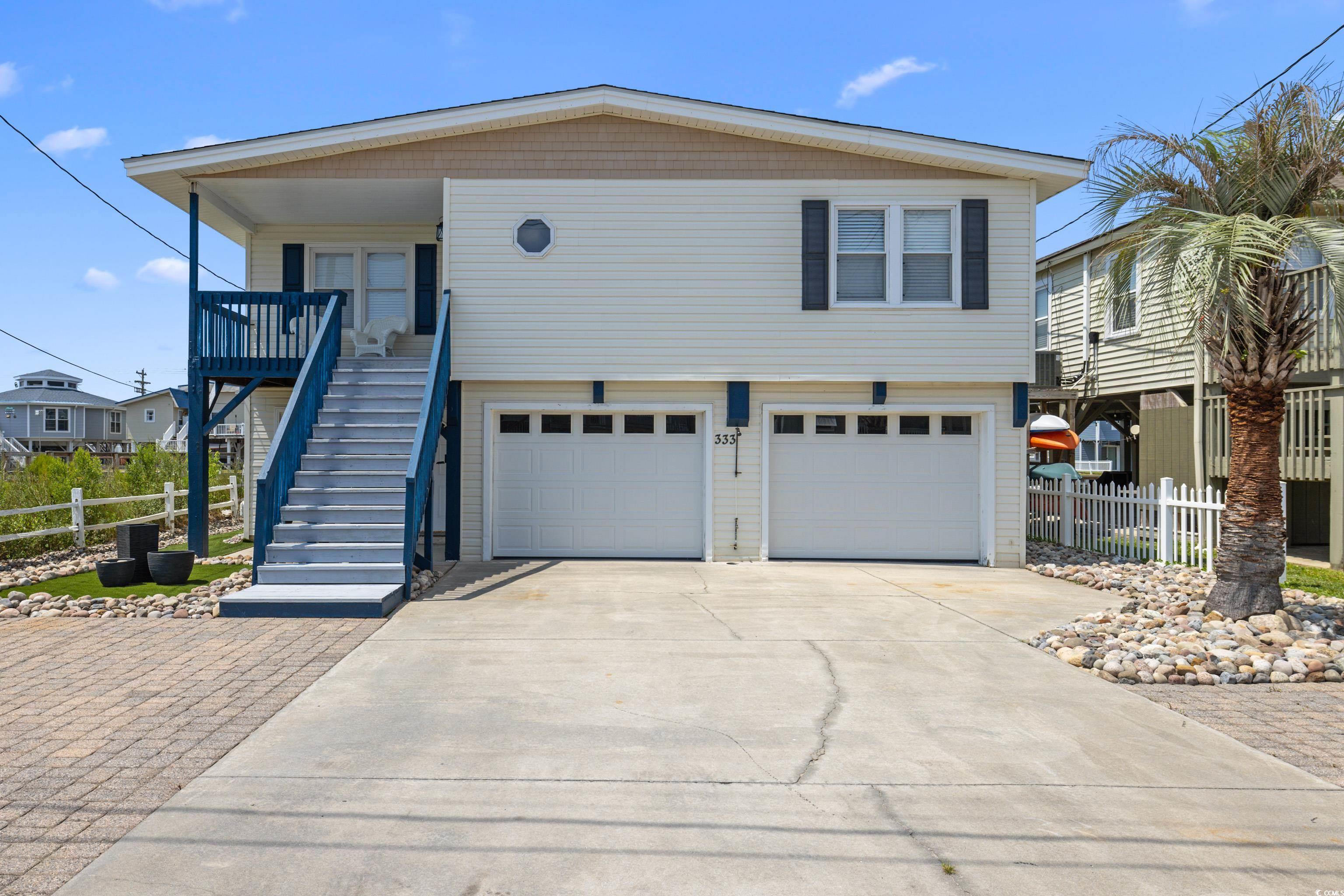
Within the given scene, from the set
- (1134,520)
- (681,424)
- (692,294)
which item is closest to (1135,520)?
(1134,520)

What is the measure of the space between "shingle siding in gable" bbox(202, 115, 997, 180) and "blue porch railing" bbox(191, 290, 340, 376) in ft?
8.14

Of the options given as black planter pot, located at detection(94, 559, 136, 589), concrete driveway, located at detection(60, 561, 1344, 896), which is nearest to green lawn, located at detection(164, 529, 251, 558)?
black planter pot, located at detection(94, 559, 136, 589)

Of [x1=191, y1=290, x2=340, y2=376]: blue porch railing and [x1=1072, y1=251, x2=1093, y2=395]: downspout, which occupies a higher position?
[x1=1072, y1=251, x2=1093, y2=395]: downspout

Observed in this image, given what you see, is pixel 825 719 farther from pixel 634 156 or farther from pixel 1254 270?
pixel 634 156

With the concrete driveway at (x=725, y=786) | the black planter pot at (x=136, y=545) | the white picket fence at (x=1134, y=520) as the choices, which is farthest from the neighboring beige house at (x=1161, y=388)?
the black planter pot at (x=136, y=545)

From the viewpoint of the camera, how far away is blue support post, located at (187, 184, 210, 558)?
11.4 metres

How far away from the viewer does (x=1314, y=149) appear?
724cm

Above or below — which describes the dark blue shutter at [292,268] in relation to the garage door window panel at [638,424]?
above

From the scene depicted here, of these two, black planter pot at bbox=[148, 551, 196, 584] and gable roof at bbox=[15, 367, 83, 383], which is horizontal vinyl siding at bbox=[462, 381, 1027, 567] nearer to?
black planter pot at bbox=[148, 551, 196, 584]

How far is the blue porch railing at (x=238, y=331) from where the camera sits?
11422 mm

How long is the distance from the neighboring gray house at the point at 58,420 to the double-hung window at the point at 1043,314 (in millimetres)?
44899

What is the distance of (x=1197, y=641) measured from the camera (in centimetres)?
681

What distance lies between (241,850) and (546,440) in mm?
8510

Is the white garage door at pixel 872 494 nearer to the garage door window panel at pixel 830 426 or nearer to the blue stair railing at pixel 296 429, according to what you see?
the garage door window panel at pixel 830 426
